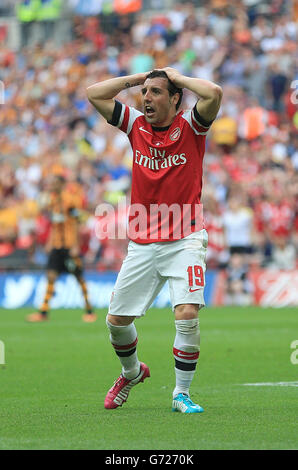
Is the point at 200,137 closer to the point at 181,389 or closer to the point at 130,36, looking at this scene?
the point at 181,389

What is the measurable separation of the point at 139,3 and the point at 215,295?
10.7 metres

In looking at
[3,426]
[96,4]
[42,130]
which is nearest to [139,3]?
[96,4]

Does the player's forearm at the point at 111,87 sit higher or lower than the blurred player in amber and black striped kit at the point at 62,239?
higher

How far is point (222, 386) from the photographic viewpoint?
29.6 feet

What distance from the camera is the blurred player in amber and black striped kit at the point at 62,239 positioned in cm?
1764

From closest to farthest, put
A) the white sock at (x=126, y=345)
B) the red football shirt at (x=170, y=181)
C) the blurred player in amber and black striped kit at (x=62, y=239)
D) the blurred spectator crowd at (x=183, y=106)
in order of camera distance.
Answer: the red football shirt at (x=170, y=181) < the white sock at (x=126, y=345) < the blurred player in amber and black striped kit at (x=62, y=239) < the blurred spectator crowd at (x=183, y=106)

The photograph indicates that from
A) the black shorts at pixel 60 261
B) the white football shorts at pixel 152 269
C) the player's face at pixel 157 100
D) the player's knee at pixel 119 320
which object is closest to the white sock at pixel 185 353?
the white football shorts at pixel 152 269

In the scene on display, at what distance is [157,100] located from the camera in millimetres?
7516

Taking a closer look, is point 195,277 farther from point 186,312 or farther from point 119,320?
point 119,320

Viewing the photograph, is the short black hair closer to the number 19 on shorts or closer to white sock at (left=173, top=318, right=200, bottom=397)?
the number 19 on shorts

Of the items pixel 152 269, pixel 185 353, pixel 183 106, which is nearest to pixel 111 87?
pixel 152 269

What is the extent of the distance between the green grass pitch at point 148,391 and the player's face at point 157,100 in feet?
7.24

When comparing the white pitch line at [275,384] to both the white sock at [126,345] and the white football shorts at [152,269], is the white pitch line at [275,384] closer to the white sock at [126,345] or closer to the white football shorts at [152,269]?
the white sock at [126,345]

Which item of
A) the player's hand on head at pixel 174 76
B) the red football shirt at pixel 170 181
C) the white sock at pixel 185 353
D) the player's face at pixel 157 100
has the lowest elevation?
the white sock at pixel 185 353
